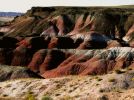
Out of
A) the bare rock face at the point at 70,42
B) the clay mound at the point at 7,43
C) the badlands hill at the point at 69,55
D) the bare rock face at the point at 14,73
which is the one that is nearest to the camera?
the badlands hill at the point at 69,55

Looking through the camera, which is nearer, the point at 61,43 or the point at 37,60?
the point at 37,60

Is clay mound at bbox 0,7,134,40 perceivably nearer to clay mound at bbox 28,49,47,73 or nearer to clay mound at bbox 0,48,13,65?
clay mound at bbox 0,48,13,65

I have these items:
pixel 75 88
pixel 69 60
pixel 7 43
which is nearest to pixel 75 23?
pixel 7 43

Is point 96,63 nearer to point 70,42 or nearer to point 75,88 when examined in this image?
point 70,42

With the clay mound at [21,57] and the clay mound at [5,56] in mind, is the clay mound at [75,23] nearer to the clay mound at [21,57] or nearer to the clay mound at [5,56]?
the clay mound at [21,57]

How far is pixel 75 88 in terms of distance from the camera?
→ 38688mm

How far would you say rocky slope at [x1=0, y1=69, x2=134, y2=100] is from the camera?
1371 inches

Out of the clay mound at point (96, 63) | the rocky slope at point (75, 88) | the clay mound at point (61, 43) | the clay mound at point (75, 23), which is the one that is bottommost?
the clay mound at point (96, 63)

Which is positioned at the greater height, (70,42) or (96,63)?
(70,42)

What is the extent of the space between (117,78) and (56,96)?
6773 mm

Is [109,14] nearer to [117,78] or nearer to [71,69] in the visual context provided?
[71,69]

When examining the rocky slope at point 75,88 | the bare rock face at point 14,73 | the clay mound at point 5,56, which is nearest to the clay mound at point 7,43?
the clay mound at point 5,56

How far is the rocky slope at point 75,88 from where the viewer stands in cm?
3481

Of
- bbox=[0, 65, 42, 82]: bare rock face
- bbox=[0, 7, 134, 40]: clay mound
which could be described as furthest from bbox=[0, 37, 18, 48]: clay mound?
bbox=[0, 65, 42, 82]: bare rock face
